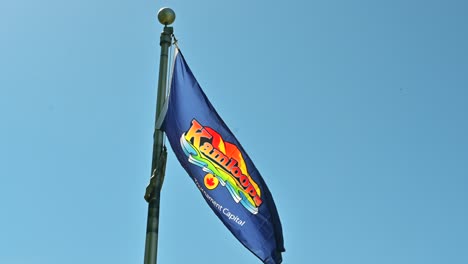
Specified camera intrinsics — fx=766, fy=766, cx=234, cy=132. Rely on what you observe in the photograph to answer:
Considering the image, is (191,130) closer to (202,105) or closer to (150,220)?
(202,105)

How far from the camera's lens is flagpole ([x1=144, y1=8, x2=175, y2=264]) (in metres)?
10.6

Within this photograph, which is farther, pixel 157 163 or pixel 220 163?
pixel 220 163

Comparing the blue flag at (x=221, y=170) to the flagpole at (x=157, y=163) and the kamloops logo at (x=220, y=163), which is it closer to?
the kamloops logo at (x=220, y=163)

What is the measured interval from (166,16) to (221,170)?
9.13 ft

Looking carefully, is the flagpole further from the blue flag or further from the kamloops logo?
the kamloops logo

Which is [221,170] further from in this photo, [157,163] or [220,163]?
[157,163]

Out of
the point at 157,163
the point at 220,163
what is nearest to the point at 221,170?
the point at 220,163

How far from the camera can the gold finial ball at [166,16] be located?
12.5m

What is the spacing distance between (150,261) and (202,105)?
2779 millimetres

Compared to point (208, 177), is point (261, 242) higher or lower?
lower

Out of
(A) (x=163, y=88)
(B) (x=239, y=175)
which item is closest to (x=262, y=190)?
(B) (x=239, y=175)

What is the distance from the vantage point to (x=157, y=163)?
1116 centimetres

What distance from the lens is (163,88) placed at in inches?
473

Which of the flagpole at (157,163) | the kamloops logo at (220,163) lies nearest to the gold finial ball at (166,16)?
the flagpole at (157,163)
